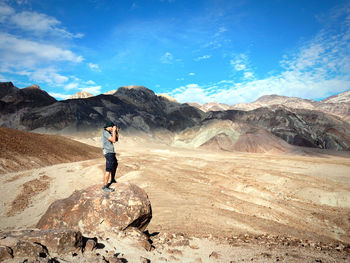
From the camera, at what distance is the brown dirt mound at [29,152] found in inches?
834

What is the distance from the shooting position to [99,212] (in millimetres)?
6172

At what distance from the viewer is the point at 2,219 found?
1039cm

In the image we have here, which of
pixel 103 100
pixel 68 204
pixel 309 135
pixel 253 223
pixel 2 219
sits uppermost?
pixel 103 100

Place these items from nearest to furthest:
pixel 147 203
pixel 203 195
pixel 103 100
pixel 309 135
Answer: pixel 147 203 < pixel 203 195 < pixel 309 135 < pixel 103 100

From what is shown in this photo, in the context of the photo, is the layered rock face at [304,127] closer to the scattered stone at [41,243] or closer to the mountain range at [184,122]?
the mountain range at [184,122]

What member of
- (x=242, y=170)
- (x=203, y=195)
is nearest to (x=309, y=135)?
(x=242, y=170)

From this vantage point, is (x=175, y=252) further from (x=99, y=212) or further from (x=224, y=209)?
(x=224, y=209)

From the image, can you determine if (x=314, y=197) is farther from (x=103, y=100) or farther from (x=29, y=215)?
(x=103, y=100)

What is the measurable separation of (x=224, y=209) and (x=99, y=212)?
6780mm

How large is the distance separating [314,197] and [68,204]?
1458 cm

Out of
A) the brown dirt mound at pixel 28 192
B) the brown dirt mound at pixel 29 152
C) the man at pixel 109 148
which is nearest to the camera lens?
the man at pixel 109 148

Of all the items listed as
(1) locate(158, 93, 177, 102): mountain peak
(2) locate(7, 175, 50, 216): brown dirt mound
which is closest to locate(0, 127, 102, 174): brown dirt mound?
(2) locate(7, 175, 50, 216): brown dirt mound

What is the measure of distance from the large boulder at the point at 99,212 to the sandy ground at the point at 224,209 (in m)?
1.21

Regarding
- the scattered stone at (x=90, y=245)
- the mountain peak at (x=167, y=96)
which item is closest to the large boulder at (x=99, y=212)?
the scattered stone at (x=90, y=245)
